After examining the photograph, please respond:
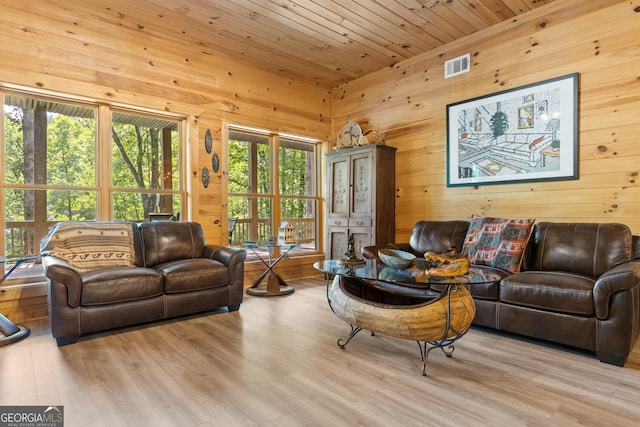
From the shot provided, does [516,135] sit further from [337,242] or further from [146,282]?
[146,282]

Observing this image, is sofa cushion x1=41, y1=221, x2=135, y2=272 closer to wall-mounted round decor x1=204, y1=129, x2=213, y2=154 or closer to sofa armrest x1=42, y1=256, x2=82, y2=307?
sofa armrest x1=42, y1=256, x2=82, y2=307

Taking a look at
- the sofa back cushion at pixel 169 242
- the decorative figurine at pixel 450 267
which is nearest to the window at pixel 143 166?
the sofa back cushion at pixel 169 242

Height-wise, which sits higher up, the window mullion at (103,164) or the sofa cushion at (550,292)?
the window mullion at (103,164)

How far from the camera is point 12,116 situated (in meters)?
3.37

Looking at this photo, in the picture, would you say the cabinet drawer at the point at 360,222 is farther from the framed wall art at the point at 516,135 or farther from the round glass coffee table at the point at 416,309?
the round glass coffee table at the point at 416,309

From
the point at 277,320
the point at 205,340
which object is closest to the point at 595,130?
the point at 277,320

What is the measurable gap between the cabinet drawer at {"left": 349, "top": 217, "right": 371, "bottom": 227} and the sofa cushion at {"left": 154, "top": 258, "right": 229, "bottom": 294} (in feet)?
6.14

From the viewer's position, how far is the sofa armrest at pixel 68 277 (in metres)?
2.57

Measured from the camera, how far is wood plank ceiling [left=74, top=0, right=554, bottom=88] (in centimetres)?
342

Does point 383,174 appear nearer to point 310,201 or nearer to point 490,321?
point 310,201

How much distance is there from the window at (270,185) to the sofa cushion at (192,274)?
127cm

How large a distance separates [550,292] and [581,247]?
67 cm

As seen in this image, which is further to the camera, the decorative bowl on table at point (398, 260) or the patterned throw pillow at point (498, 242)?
the patterned throw pillow at point (498, 242)

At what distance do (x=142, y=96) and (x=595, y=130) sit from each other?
14.6 ft
